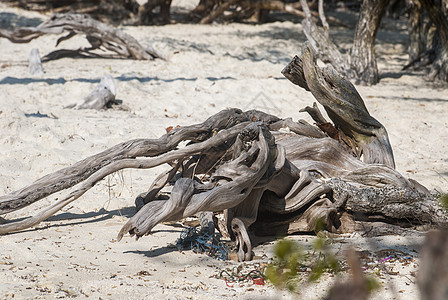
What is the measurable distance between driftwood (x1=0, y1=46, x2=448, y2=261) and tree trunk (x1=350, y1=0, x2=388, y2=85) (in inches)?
234

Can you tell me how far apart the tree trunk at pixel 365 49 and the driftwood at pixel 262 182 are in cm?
595

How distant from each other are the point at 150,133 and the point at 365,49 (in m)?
5.76

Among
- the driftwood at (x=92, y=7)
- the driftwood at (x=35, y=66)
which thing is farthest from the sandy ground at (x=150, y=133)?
the driftwood at (x=92, y=7)

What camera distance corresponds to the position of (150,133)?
6.82 m

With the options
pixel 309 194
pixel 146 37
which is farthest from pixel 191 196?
pixel 146 37

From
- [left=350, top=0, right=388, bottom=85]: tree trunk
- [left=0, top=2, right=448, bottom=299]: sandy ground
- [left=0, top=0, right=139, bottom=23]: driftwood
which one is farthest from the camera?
[left=0, top=0, right=139, bottom=23]: driftwood

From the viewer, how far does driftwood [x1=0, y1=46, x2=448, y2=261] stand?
13.1 feet

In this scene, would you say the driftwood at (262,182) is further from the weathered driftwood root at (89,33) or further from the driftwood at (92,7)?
the driftwood at (92,7)

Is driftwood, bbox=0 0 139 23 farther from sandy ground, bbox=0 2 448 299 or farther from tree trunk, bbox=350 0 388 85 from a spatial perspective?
tree trunk, bbox=350 0 388 85

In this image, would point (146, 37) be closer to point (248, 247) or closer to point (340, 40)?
point (340, 40)

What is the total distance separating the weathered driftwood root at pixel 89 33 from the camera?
10.7m

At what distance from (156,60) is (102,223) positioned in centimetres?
660

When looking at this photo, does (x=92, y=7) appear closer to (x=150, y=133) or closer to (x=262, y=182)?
(x=150, y=133)

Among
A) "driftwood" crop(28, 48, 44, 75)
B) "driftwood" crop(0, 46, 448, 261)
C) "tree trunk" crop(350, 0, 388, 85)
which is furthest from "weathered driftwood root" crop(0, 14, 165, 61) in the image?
"driftwood" crop(0, 46, 448, 261)
